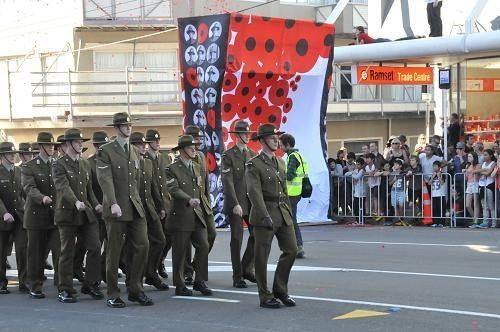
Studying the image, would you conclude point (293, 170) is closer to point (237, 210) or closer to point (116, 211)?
point (237, 210)

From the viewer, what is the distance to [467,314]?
9141 mm

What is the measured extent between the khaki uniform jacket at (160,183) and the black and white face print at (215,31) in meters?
6.98

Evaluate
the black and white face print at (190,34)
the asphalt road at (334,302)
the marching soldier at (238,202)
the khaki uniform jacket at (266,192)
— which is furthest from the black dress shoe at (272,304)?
the black and white face print at (190,34)

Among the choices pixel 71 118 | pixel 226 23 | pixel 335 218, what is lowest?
pixel 335 218

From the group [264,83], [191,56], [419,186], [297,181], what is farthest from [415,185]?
[297,181]

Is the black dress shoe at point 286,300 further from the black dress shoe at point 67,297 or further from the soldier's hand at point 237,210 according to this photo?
the black dress shoe at point 67,297

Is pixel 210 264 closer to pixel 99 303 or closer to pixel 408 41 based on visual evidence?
pixel 99 303

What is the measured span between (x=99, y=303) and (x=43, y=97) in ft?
60.8

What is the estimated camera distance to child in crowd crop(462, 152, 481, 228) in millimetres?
18203

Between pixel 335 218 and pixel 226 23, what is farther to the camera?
pixel 335 218

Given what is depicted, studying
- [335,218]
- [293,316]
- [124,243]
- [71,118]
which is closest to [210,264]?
[124,243]

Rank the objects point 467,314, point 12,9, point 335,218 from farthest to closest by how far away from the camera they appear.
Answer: point 12,9
point 335,218
point 467,314

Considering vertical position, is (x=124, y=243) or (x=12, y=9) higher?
(x=12, y=9)

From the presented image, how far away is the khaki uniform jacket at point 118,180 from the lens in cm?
1023
